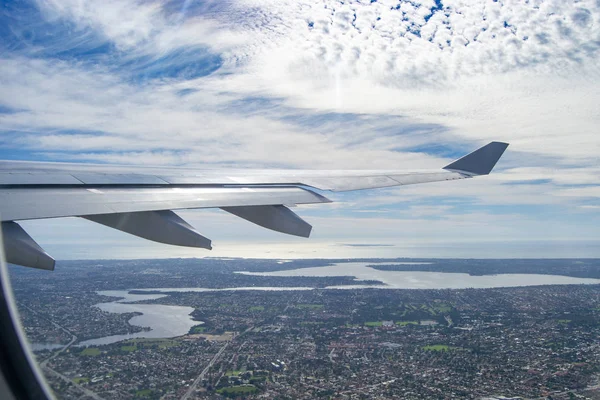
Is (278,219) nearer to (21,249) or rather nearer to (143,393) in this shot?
(21,249)

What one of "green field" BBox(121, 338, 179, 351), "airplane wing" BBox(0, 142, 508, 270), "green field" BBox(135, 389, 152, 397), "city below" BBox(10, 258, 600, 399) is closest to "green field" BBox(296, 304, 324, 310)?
"city below" BBox(10, 258, 600, 399)

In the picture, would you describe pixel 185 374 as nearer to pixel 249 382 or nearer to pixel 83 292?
pixel 249 382

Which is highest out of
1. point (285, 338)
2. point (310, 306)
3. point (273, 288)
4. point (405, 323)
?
point (273, 288)

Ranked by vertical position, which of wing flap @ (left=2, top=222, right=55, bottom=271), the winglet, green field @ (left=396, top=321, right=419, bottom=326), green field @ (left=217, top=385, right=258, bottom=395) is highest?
the winglet

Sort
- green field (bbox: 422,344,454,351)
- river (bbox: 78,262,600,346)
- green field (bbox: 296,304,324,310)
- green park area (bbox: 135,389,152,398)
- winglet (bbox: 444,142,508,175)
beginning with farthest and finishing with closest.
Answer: green field (bbox: 296,304,324,310) < green field (bbox: 422,344,454,351) < river (bbox: 78,262,600,346) < green park area (bbox: 135,389,152,398) < winglet (bbox: 444,142,508,175)

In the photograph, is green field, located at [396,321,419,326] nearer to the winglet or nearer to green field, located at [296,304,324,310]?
green field, located at [296,304,324,310]

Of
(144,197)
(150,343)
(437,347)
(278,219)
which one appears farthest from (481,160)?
(437,347)

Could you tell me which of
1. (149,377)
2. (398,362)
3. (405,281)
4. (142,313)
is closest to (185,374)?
(149,377)
